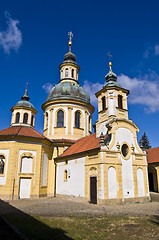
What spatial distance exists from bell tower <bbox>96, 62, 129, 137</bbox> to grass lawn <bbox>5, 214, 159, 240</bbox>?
1124 centimetres

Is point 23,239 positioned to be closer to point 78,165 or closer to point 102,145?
point 102,145

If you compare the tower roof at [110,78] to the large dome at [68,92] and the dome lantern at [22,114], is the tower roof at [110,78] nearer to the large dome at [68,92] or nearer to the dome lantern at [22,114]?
the large dome at [68,92]

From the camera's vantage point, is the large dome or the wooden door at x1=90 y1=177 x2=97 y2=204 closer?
the wooden door at x1=90 y1=177 x2=97 y2=204

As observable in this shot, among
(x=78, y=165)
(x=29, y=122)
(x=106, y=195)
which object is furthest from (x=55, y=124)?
(x=106, y=195)

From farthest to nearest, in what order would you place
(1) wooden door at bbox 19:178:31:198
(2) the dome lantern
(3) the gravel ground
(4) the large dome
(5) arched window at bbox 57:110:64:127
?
(2) the dome lantern, (4) the large dome, (5) arched window at bbox 57:110:64:127, (1) wooden door at bbox 19:178:31:198, (3) the gravel ground

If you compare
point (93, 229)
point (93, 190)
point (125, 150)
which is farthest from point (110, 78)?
point (93, 229)

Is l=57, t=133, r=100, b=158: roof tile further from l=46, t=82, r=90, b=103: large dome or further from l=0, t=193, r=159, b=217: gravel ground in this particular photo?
l=46, t=82, r=90, b=103: large dome

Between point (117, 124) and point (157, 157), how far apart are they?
445 inches

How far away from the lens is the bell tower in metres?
20.0

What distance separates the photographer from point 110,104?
2025cm

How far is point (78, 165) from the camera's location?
1914 centimetres

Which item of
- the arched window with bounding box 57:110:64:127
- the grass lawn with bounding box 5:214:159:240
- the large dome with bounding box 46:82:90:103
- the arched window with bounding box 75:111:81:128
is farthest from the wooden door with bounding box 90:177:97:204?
the large dome with bounding box 46:82:90:103

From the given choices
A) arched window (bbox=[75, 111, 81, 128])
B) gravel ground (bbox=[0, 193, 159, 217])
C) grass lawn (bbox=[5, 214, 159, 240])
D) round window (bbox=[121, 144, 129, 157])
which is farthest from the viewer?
arched window (bbox=[75, 111, 81, 128])

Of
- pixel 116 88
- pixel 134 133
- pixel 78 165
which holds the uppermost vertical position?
pixel 116 88
